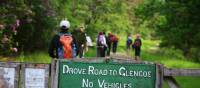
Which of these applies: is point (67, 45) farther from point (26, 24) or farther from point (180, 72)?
point (26, 24)

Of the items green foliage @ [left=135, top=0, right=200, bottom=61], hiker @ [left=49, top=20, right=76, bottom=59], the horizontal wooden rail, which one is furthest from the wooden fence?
green foliage @ [left=135, top=0, right=200, bottom=61]

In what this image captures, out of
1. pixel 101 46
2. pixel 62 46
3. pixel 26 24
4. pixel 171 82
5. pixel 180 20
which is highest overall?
pixel 180 20

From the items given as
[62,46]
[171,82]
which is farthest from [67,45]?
[171,82]

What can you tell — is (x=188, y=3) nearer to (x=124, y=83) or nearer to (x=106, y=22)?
(x=124, y=83)

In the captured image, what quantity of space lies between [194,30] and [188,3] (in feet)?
7.65

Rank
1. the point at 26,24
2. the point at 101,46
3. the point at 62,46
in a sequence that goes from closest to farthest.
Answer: the point at 62,46 < the point at 26,24 < the point at 101,46

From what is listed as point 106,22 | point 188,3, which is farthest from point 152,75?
point 106,22

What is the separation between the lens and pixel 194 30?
114 ft

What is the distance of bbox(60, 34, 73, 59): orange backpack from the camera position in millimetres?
12945

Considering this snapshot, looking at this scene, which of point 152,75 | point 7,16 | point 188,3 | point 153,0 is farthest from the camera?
point 153,0

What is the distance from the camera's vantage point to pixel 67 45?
12969 millimetres

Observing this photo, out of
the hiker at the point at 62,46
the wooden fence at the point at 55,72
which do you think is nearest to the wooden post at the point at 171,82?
the wooden fence at the point at 55,72

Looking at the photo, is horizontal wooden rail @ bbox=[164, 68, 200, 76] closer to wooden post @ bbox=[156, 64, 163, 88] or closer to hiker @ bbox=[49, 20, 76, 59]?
wooden post @ bbox=[156, 64, 163, 88]

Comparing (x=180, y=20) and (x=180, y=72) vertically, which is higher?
(x=180, y=20)
